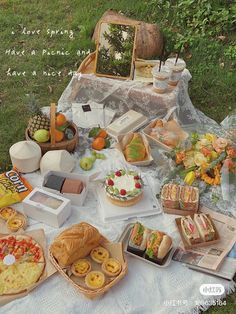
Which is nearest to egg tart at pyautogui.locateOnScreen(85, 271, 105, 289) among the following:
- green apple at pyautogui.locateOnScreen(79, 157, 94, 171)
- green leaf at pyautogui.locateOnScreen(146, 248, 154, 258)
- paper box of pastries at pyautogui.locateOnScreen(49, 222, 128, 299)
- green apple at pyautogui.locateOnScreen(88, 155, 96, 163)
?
paper box of pastries at pyautogui.locateOnScreen(49, 222, 128, 299)

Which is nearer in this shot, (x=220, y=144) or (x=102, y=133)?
(x=220, y=144)

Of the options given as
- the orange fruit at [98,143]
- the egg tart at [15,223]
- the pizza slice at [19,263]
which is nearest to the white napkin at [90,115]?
the orange fruit at [98,143]

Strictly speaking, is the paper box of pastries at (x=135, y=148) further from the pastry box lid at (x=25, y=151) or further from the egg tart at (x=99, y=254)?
the egg tart at (x=99, y=254)

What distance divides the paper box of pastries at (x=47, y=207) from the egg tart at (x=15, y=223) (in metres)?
0.09

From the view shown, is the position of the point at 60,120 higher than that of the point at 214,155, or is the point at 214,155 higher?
the point at 60,120

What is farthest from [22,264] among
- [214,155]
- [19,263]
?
[214,155]

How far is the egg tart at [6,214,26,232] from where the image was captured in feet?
12.4

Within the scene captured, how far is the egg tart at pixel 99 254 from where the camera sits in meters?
3.51

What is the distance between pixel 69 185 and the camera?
158 inches

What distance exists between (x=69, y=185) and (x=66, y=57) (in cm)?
285

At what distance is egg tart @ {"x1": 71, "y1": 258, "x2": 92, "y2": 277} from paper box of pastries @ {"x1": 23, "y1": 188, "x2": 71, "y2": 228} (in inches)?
18.8

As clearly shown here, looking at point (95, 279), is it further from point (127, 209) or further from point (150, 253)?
point (127, 209)

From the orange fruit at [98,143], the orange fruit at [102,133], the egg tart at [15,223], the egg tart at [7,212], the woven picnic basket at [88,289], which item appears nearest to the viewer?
the woven picnic basket at [88,289]

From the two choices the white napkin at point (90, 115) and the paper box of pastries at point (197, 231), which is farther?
the white napkin at point (90, 115)
